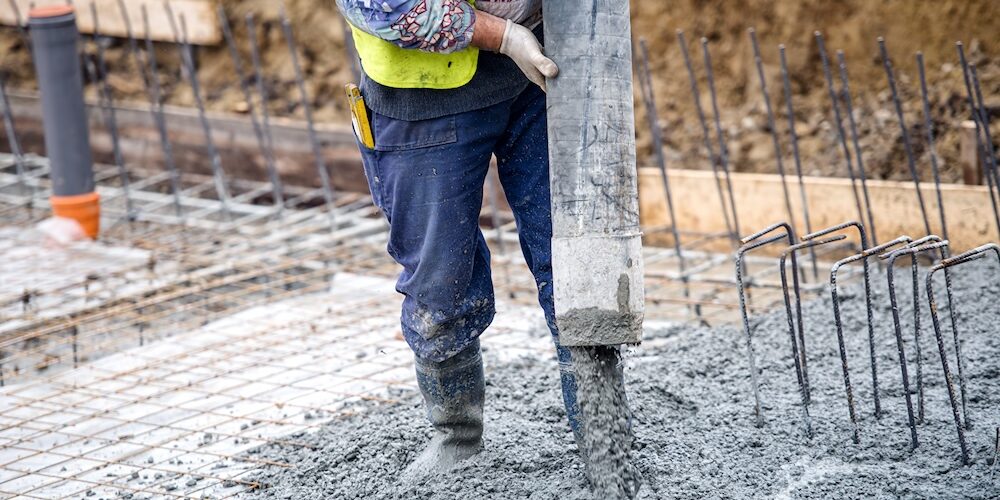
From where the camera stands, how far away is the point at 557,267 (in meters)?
2.78

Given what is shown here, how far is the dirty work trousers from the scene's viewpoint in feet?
9.77

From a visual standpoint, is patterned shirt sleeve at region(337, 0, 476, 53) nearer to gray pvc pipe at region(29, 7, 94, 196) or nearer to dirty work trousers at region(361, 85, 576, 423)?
dirty work trousers at region(361, 85, 576, 423)

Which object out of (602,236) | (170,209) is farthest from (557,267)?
(170,209)

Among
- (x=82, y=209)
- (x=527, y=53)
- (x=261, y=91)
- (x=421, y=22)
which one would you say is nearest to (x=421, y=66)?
(x=421, y=22)

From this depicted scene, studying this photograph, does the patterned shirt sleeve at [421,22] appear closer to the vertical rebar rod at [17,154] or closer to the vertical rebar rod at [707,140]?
the vertical rebar rod at [707,140]

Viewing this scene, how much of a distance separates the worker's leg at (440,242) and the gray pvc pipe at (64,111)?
4110mm

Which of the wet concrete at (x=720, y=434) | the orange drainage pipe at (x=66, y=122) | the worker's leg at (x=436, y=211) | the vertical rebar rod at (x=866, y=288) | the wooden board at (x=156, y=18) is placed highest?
the wooden board at (x=156, y=18)

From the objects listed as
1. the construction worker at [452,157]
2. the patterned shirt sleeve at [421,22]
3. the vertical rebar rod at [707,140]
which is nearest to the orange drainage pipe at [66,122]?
the vertical rebar rod at [707,140]

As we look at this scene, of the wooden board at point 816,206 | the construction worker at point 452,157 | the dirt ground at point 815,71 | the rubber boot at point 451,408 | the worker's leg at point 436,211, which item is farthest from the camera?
the dirt ground at point 815,71

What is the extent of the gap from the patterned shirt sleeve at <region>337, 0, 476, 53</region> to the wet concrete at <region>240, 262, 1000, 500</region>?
48.1 inches

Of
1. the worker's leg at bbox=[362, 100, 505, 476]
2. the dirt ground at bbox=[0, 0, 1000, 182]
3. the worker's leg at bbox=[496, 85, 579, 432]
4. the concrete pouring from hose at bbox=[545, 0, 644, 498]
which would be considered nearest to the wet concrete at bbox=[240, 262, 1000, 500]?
the worker's leg at bbox=[362, 100, 505, 476]

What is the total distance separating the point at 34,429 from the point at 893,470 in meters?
2.92

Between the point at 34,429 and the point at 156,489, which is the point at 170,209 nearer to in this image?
the point at 34,429

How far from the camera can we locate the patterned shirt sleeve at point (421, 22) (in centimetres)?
268
